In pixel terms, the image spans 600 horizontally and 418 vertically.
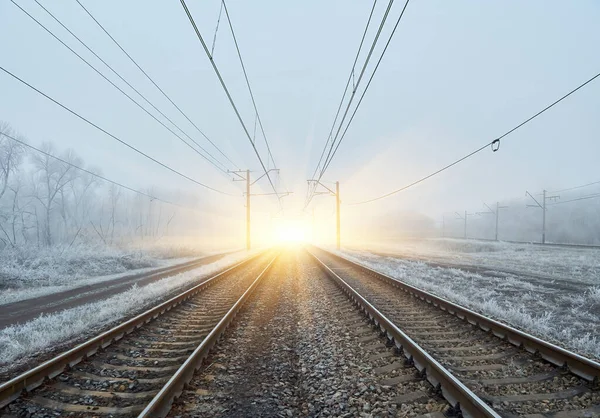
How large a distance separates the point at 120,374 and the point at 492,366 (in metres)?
6.17

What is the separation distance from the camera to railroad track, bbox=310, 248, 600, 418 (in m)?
3.86

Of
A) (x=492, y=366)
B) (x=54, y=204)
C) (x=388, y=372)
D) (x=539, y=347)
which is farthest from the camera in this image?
(x=54, y=204)

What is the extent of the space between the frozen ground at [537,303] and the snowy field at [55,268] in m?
17.1

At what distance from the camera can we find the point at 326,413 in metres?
3.88

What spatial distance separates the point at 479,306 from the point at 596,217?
12525 cm

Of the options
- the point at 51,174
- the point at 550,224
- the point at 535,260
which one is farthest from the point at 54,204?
the point at 550,224

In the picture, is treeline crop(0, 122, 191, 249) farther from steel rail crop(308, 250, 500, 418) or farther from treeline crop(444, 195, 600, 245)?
treeline crop(444, 195, 600, 245)

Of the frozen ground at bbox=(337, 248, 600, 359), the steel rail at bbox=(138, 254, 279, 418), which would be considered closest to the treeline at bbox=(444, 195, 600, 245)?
the frozen ground at bbox=(337, 248, 600, 359)

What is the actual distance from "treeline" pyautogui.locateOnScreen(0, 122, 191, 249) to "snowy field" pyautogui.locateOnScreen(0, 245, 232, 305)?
350cm

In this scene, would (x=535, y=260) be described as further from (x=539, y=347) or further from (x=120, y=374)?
(x=120, y=374)

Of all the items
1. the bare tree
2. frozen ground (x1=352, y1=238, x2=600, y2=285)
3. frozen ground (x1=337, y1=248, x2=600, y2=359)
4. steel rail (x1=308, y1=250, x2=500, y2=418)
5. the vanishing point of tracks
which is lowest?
frozen ground (x1=352, y1=238, x2=600, y2=285)

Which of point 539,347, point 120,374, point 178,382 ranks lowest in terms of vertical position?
point 120,374

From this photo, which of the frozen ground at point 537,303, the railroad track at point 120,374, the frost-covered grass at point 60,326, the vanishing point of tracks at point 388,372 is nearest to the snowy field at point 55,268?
the frost-covered grass at point 60,326

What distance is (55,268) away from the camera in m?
18.3
